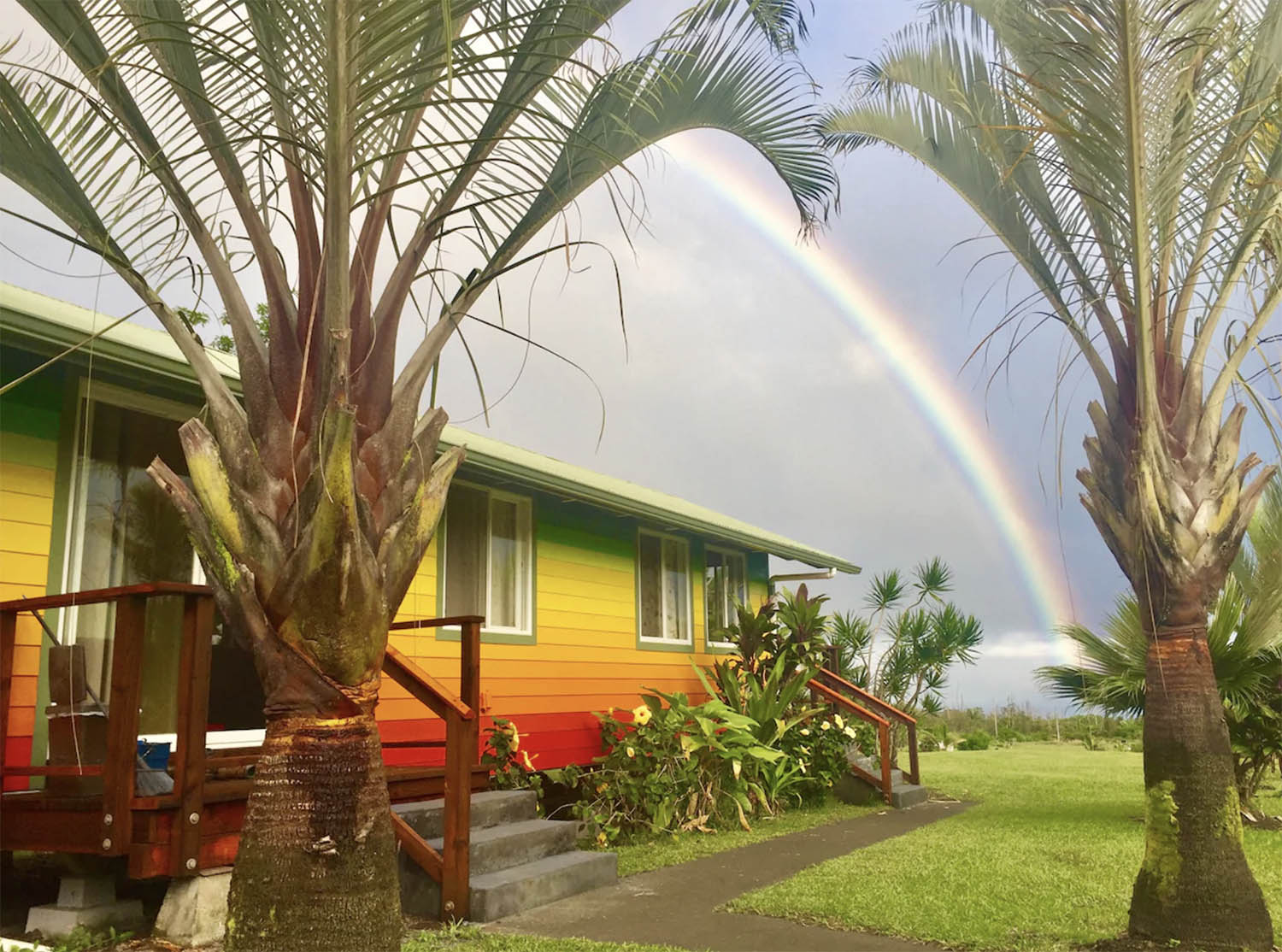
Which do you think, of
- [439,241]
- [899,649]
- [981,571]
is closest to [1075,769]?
[899,649]

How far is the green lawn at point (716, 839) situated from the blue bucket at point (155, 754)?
3.11 meters

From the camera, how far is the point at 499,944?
4949mm

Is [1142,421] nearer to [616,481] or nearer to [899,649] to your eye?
[616,481]

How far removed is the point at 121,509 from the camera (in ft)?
21.1

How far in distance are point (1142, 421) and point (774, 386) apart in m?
24.0

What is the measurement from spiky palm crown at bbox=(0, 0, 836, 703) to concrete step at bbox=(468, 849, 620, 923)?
10.2 ft

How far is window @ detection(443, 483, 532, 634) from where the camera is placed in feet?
29.2

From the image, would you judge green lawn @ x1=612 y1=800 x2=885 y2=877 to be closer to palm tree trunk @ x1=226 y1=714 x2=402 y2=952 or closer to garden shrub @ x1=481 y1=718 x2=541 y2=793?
garden shrub @ x1=481 y1=718 x2=541 y2=793

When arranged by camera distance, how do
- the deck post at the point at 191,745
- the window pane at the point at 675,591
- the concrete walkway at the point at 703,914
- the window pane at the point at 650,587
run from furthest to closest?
the window pane at the point at 675,591, the window pane at the point at 650,587, the concrete walkway at the point at 703,914, the deck post at the point at 191,745

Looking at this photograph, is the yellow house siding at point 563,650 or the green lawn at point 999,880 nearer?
the green lawn at point 999,880

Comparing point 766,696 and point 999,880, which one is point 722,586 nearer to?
point 766,696

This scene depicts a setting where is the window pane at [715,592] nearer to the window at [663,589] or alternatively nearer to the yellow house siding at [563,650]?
the window at [663,589]

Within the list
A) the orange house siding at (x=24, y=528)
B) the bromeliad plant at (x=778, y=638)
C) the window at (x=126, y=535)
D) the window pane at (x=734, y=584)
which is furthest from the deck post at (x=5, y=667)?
the window pane at (x=734, y=584)

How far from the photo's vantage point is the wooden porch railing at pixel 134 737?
16.0 ft
